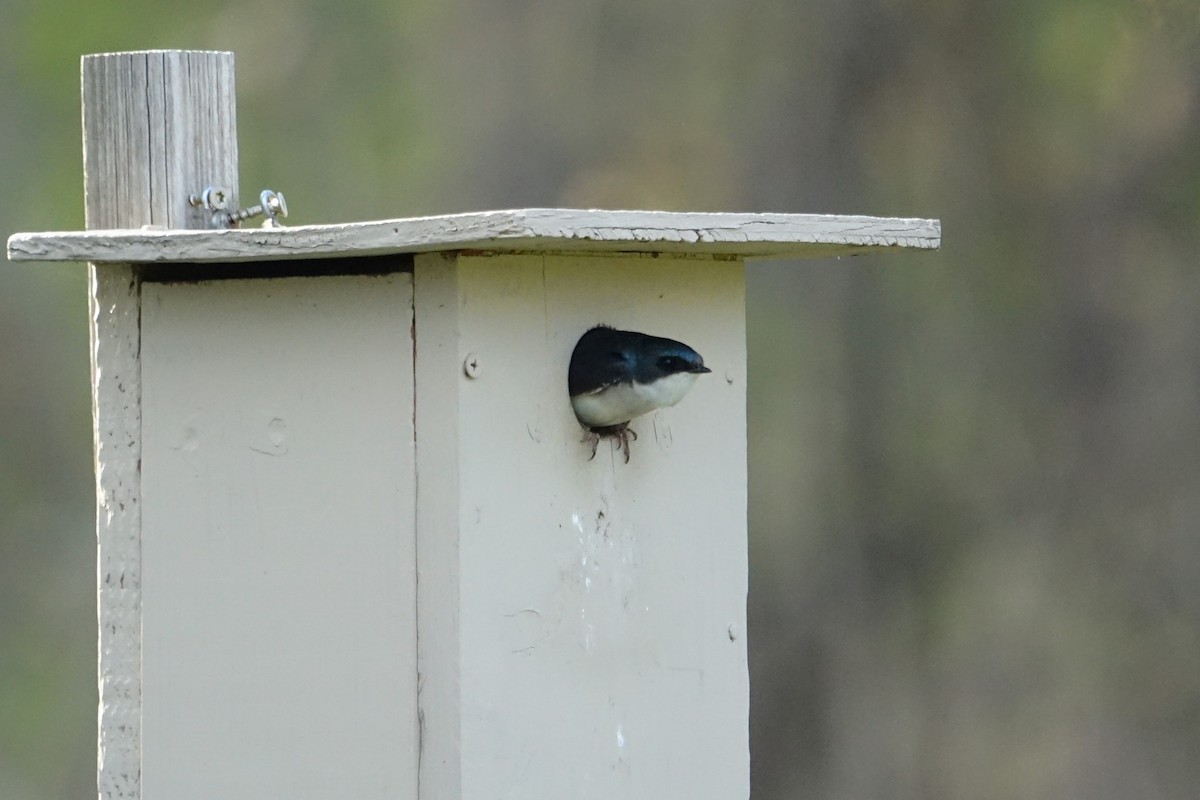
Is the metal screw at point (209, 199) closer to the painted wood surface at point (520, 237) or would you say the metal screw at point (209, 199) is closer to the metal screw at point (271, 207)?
the metal screw at point (271, 207)

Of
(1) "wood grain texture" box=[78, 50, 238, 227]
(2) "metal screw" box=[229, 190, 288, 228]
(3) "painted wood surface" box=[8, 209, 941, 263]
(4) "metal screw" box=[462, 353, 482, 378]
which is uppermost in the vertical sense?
(1) "wood grain texture" box=[78, 50, 238, 227]

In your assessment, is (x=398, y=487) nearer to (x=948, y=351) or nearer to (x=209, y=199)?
(x=209, y=199)

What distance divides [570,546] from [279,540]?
0.93ft

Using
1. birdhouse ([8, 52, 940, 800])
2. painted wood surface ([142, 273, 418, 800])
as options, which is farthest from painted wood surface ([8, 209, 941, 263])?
painted wood surface ([142, 273, 418, 800])

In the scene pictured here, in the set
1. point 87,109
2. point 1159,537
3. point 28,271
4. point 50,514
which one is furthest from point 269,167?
point 87,109

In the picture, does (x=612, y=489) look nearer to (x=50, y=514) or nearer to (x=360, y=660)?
Answer: (x=360, y=660)

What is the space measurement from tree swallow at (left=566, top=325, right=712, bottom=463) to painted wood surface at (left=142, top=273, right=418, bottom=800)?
180 millimetres

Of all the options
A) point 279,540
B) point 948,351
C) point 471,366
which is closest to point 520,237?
point 471,366

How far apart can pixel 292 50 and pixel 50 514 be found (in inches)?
79.1

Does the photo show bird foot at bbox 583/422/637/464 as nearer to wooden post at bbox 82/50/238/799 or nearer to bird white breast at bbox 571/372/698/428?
bird white breast at bbox 571/372/698/428

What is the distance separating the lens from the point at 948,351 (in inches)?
239

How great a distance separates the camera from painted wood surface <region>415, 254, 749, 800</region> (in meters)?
1.77

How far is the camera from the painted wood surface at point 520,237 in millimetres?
1609

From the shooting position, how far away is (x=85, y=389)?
7.43 m
